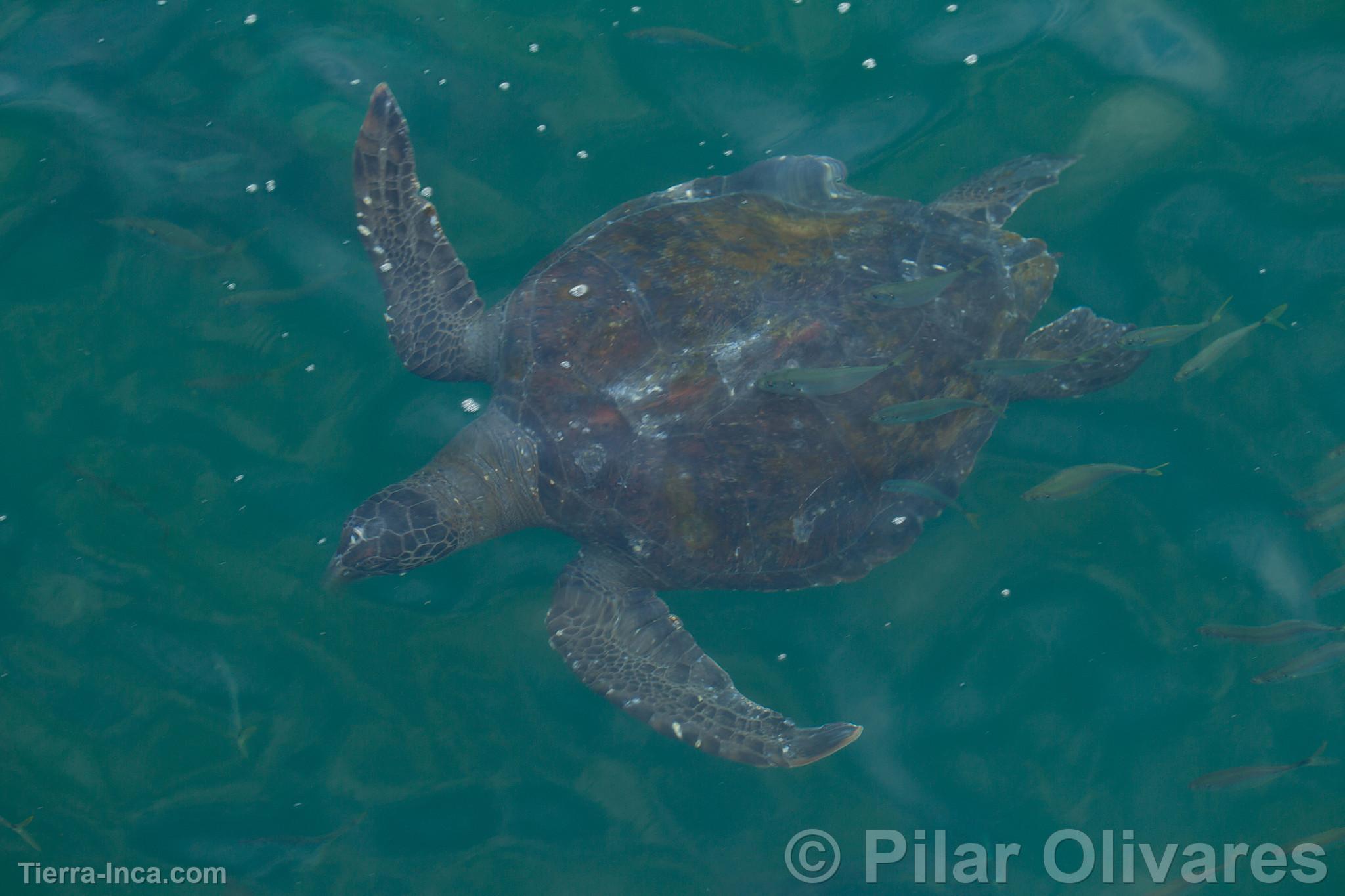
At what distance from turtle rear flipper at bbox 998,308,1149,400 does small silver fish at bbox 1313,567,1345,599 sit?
5.74 ft

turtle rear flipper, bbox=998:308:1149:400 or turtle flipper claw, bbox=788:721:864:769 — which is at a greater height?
turtle rear flipper, bbox=998:308:1149:400

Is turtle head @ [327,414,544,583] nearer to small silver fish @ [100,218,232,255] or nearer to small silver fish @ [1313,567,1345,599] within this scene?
small silver fish @ [100,218,232,255]

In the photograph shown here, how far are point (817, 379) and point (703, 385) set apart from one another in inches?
25.2

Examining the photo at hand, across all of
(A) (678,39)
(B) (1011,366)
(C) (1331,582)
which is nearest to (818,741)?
(B) (1011,366)

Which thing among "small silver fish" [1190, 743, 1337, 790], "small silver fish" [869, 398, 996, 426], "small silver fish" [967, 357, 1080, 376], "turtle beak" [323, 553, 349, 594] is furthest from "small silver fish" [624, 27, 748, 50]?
"small silver fish" [1190, 743, 1337, 790]

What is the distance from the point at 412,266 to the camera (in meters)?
4.94

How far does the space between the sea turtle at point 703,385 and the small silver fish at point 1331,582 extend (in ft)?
5.84

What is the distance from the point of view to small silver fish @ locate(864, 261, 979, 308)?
3.84 m

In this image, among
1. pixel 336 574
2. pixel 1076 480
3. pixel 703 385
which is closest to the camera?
pixel 703 385

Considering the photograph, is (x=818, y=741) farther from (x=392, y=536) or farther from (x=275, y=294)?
(x=275, y=294)

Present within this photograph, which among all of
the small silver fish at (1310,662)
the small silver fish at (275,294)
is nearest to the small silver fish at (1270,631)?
the small silver fish at (1310,662)

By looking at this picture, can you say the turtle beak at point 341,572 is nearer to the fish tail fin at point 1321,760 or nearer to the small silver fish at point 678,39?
the small silver fish at point 678,39

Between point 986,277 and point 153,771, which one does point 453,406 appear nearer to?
point 153,771

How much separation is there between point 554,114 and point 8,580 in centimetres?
→ 482
